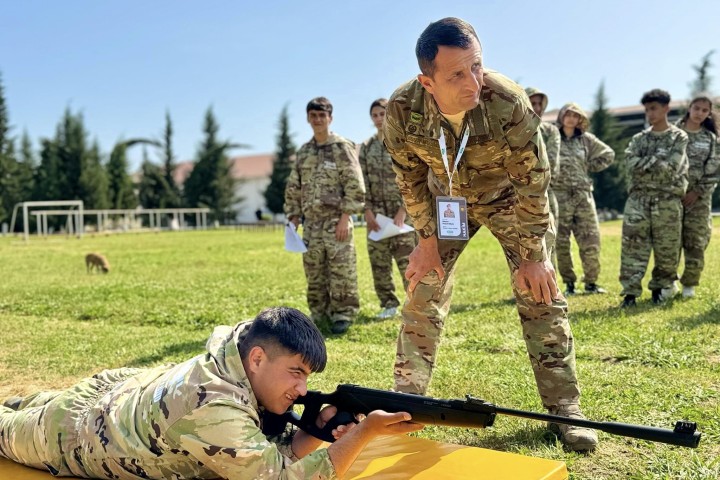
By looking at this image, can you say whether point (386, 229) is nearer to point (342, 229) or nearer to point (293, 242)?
point (342, 229)

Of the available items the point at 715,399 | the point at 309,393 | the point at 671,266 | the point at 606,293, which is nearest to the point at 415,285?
the point at 309,393

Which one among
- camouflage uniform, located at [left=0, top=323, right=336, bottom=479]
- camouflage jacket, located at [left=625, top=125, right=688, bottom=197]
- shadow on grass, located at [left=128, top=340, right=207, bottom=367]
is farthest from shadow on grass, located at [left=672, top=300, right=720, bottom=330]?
camouflage uniform, located at [left=0, top=323, right=336, bottom=479]

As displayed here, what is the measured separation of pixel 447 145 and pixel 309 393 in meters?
1.47

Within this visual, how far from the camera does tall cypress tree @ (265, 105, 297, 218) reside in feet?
175

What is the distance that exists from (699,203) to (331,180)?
474 centimetres

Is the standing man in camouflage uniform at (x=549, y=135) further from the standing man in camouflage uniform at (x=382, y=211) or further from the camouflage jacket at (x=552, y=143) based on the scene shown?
the standing man in camouflage uniform at (x=382, y=211)

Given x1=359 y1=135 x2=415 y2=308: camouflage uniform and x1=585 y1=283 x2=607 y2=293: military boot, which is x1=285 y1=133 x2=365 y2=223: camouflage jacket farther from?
x1=585 y1=283 x2=607 y2=293: military boot

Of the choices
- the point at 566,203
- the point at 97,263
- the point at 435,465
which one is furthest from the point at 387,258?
the point at 97,263

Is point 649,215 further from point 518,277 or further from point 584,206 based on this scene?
point 518,277

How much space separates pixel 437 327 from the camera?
3863 millimetres

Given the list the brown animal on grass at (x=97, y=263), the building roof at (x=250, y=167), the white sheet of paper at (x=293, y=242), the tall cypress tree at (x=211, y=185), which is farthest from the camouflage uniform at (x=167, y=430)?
the building roof at (x=250, y=167)

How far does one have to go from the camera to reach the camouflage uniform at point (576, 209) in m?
9.21

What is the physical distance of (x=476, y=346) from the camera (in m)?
6.20

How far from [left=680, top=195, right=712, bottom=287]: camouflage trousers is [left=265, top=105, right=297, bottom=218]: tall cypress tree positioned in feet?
149
